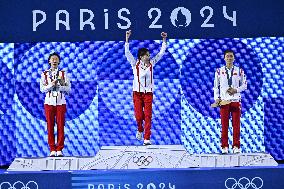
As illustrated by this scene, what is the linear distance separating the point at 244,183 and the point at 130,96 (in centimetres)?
201

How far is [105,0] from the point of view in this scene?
8.89 metres

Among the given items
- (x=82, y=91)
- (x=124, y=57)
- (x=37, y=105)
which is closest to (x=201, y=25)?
(x=124, y=57)

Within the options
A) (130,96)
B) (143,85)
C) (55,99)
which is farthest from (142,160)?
(55,99)

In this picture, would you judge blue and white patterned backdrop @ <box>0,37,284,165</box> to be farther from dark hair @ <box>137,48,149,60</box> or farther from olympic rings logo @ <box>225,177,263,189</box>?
olympic rings logo @ <box>225,177,263,189</box>

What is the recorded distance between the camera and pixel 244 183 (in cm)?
800

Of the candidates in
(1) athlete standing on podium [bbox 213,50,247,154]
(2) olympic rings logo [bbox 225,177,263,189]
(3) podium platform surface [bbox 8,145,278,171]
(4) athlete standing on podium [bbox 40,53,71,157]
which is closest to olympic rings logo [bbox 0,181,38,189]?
(3) podium platform surface [bbox 8,145,278,171]

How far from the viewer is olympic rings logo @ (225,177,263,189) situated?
7.99 meters

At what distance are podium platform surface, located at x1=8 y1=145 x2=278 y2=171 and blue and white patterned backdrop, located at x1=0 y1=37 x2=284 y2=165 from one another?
0.82 m

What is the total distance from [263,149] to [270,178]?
1.02 metres

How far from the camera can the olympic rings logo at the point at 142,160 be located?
812cm

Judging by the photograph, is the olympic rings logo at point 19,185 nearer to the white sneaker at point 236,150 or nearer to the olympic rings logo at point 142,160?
the olympic rings logo at point 142,160

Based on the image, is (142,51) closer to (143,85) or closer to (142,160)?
(143,85)

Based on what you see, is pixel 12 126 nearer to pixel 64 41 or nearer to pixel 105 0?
pixel 64 41

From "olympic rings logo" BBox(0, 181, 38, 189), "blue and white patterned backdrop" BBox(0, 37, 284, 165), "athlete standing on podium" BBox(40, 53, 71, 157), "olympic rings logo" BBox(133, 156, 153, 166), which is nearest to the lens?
"olympic rings logo" BBox(0, 181, 38, 189)
